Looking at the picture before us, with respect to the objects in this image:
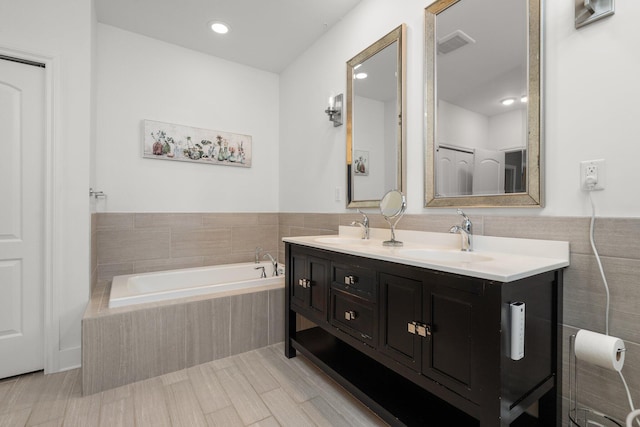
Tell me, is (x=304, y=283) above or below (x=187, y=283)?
above

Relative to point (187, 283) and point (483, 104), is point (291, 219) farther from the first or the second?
point (483, 104)

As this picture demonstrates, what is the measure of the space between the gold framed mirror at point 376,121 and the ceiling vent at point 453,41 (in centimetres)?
26

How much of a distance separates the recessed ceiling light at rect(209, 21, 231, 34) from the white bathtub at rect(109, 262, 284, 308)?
2.16 m

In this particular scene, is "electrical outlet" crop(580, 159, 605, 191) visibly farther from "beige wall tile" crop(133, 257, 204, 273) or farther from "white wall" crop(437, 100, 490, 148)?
"beige wall tile" crop(133, 257, 204, 273)

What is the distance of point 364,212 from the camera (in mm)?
2305

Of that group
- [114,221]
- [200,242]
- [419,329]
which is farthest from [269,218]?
[419,329]

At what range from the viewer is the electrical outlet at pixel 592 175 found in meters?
1.16

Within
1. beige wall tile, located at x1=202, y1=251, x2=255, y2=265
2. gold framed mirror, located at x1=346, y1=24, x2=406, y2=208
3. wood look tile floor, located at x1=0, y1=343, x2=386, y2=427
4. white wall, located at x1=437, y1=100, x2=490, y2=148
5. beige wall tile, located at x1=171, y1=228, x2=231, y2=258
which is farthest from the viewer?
beige wall tile, located at x1=202, y1=251, x2=255, y2=265

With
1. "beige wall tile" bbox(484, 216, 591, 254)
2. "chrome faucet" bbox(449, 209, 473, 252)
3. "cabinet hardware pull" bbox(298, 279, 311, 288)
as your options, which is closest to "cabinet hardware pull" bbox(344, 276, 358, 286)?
"cabinet hardware pull" bbox(298, 279, 311, 288)

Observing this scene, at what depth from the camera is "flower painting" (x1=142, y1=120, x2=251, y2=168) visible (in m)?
2.71

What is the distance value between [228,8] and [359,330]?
2531mm

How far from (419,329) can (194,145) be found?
8.60ft

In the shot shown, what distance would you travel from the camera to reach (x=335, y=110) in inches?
98.6

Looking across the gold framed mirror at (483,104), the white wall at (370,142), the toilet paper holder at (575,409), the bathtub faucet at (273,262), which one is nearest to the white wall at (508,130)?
the gold framed mirror at (483,104)
